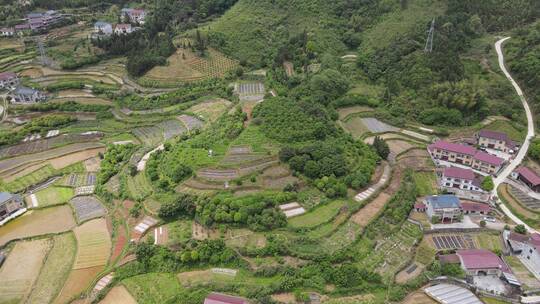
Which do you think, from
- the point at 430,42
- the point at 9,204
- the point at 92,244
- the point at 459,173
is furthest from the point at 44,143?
the point at 430,42

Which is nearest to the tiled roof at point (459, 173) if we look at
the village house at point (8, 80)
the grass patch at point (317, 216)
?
the grass patch at point (317, 216)

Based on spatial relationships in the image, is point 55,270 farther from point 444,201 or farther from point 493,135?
point 493,135

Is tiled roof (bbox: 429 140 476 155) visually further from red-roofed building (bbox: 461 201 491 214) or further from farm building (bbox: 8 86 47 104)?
farm building (bbox: 8 86 47 104)

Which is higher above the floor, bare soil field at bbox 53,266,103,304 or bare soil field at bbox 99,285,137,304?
bare soil field at bbox 99,285,137,304

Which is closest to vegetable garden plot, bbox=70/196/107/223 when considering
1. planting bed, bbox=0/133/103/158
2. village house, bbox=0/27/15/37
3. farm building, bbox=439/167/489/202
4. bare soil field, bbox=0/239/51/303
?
bare soil field, bbox=0/239/51/303

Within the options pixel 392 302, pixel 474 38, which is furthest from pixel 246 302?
pixel 474 38

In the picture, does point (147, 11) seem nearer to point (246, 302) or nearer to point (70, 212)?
point (70, 212)

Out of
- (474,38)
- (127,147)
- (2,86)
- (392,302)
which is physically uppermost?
(474,38)
